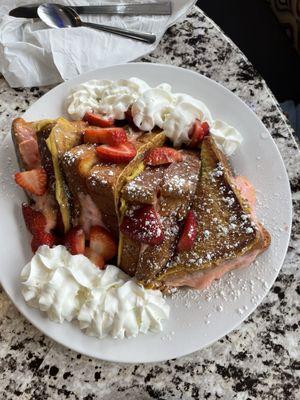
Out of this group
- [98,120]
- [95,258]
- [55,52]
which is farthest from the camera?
[55,52]

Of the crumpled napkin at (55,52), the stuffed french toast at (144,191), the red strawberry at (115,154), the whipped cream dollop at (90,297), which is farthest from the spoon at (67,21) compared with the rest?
the whipped cream dollop at (90,297)

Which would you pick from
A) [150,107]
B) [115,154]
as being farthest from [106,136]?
[150,107]

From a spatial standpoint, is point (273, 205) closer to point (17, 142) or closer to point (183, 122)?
point (183, 122)

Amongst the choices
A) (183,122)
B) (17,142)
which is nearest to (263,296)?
(183,122)

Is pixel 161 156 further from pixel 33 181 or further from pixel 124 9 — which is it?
pixel 124 9

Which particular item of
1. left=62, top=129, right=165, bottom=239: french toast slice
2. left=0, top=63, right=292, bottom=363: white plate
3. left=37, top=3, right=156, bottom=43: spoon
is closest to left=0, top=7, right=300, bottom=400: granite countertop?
left=0, top=63, right=292, bottom=363: white plate

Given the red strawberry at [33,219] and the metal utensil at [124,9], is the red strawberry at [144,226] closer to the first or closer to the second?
the red strawberry at [33,219]
